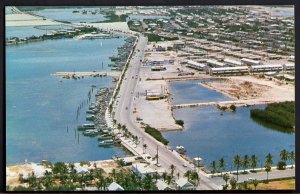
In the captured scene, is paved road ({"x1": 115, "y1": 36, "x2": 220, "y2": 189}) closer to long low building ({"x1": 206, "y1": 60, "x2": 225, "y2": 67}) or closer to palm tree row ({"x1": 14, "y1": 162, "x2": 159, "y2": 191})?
palm tree row ({"x1": 14, "y1": 162, "x2": 159, "y2": 191})

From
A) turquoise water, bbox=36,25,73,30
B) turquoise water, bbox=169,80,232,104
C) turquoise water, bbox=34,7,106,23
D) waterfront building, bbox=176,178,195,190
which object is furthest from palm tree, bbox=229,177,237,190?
turquoise water, bbox=36,25,73,30

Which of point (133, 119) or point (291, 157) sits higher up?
point (133, 119)

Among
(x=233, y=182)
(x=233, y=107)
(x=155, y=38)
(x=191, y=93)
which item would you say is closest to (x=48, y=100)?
(x=155, y=38)

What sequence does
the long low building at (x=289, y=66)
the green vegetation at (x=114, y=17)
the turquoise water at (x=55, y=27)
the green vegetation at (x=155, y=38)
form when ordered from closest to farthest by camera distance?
the long low building at (x=289, y=66) → the green vegetation at (x=114, y=17) → the turquoise water at (x=55, y=27) → the green vegetation at (x=155, y=38)

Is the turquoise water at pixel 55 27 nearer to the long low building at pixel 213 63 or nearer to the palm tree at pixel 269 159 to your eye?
the long low building at pixel 213 63

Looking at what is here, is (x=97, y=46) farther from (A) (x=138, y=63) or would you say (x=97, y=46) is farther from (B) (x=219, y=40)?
(B) (x=219, y=40)

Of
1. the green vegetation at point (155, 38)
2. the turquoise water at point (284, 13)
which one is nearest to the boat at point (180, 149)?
the green vegetation at point (155, 38)

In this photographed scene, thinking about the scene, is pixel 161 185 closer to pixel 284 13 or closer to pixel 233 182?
pixel 233 182
